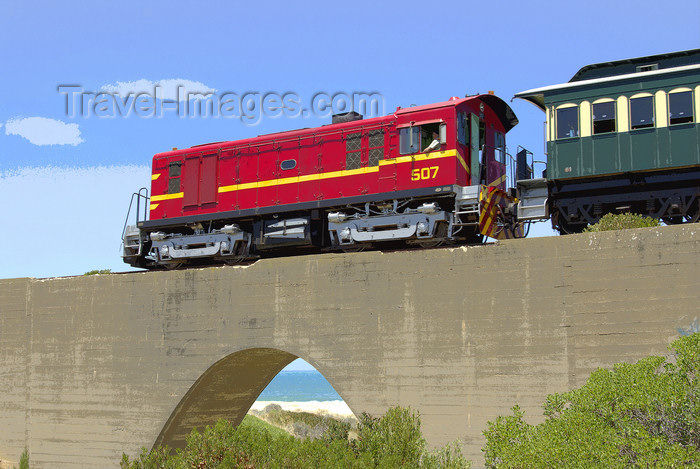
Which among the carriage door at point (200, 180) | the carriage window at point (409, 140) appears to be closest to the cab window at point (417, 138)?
the carriage window at point (409, 140)

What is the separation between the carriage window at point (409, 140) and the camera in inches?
635

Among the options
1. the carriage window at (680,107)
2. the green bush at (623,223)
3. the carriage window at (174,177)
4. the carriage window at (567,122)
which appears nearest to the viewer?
the green bush at (623,223)

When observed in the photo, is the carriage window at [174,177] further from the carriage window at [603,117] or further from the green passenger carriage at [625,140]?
the carriage window at [603,117]

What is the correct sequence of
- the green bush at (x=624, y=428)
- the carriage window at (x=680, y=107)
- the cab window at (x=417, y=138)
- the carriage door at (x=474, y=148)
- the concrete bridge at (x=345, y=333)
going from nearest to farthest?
1. the green bush at (x=624, y=428)
2. the concrete bridge at (x=345, y=333)
3. the carriage window at (x=680, y=107)
4. the cab window at (x=417, y=138)
5. the carriage door at (x=474, y=148)

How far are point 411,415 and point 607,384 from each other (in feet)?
14.8

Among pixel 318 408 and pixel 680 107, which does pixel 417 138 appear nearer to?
pixel 680 107

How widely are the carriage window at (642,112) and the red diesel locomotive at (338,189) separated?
310 cm

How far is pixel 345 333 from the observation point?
14117mm

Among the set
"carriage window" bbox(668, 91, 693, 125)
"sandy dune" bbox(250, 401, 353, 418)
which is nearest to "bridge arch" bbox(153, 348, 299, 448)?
"carriage window" bbox(668, 91, 693, 125)

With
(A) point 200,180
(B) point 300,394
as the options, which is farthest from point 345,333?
(B) point 300,394

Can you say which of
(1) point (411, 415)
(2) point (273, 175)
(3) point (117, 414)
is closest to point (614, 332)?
(1) point (411, 415)

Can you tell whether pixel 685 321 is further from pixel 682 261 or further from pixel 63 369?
pixel 63 369

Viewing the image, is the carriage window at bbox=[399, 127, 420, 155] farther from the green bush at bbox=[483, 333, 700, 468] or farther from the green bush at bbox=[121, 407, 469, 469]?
the green bush at bbox=[483, 333, 700, 468]

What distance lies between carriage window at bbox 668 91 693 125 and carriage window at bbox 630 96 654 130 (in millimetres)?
320
